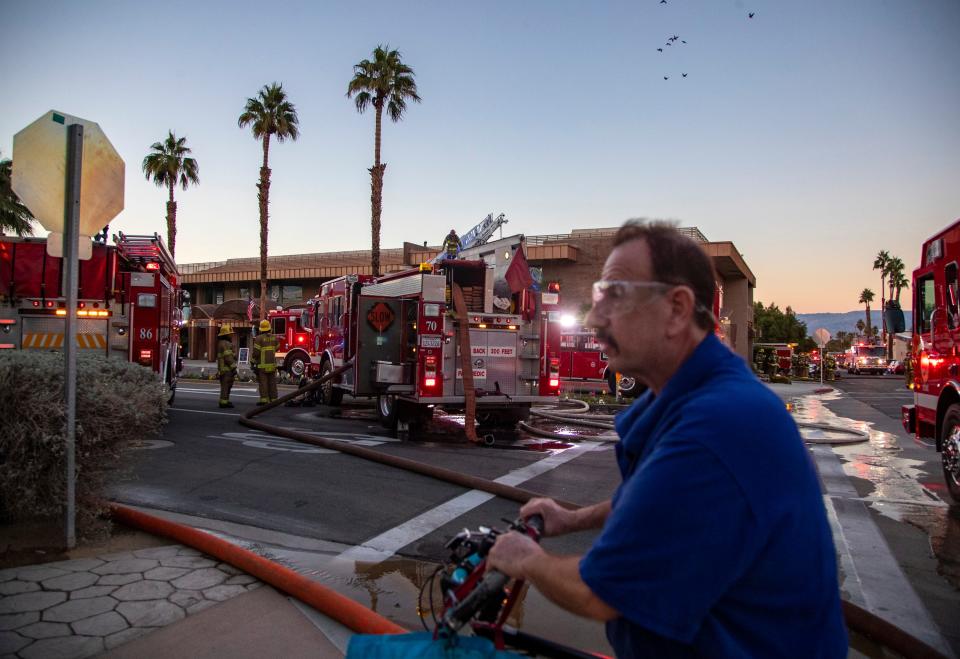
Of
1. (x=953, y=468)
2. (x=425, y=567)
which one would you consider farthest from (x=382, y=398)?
(x=953, y=468)

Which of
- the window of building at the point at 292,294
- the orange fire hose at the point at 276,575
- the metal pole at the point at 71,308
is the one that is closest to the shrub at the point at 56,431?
the metal pole at the point at 71,308

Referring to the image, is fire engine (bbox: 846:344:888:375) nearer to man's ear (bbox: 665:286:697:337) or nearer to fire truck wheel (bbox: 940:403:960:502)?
fire truck wheel (bbox: 940:403:960:502)

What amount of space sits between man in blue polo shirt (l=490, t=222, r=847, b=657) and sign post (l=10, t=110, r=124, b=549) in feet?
12.5

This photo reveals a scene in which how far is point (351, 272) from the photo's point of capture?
4531cm

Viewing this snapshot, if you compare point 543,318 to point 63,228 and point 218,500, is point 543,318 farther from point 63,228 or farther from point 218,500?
point 63,228

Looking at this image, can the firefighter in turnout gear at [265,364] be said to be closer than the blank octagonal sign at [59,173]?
No

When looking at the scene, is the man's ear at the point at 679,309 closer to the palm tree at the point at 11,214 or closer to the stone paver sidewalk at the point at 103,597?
the stone paver sidewalk at the point at 103,597

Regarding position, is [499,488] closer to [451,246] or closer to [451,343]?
[451,343]

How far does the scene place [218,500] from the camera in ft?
20.3

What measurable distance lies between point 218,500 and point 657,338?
5.60 meters

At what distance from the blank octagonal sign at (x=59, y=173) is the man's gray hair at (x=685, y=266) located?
4.25 metres

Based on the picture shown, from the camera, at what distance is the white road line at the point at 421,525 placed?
→ 4773 millimetres

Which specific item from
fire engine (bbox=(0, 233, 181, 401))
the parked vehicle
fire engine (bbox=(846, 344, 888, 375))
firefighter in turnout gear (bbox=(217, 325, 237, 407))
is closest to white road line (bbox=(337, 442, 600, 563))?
fire engine (bbox=(0, 233, 181, 401))

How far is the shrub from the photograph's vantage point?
4137 millimetres
